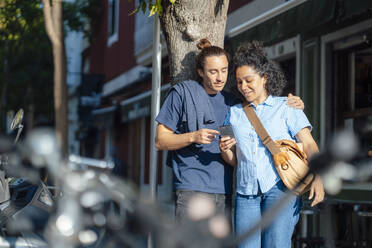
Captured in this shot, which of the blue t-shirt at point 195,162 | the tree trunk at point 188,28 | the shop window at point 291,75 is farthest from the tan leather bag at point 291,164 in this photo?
the shop window at point 291,75

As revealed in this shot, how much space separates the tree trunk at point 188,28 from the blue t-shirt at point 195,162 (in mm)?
932

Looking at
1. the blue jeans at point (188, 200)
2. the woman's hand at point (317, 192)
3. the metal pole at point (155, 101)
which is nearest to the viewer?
the woman's hand at point (317, 192)

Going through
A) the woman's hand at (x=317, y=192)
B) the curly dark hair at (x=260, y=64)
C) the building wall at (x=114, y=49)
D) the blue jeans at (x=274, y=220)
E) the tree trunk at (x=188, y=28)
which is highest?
the building wall at (x=114, y=49)

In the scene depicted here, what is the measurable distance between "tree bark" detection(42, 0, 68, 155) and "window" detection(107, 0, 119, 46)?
930 centimetres

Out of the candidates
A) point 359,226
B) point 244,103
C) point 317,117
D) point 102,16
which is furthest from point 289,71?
point 102,16

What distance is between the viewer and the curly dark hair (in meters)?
3.23

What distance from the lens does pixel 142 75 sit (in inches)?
662

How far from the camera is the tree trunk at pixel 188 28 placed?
4.29 metres

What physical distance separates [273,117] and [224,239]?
1.87 metres

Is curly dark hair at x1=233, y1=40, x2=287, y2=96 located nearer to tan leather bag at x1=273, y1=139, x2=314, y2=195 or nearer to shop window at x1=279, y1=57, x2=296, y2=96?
tan leather bag at x1=273, y1=139, x2=314, y2=195

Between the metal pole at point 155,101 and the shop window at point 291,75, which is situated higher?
the shop window at point 291,75

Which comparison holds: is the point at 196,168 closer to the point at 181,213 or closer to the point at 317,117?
the point at 181,213

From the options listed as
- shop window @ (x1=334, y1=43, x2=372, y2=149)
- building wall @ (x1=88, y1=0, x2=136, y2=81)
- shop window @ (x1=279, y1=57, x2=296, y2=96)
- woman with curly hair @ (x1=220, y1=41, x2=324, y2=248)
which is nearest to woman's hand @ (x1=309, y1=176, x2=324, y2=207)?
woman with curly hair @ (x1=220, y1=41, x2=324, y2=248)

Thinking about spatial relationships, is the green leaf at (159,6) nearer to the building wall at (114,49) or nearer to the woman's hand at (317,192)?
the woman's hand at (317,192)
